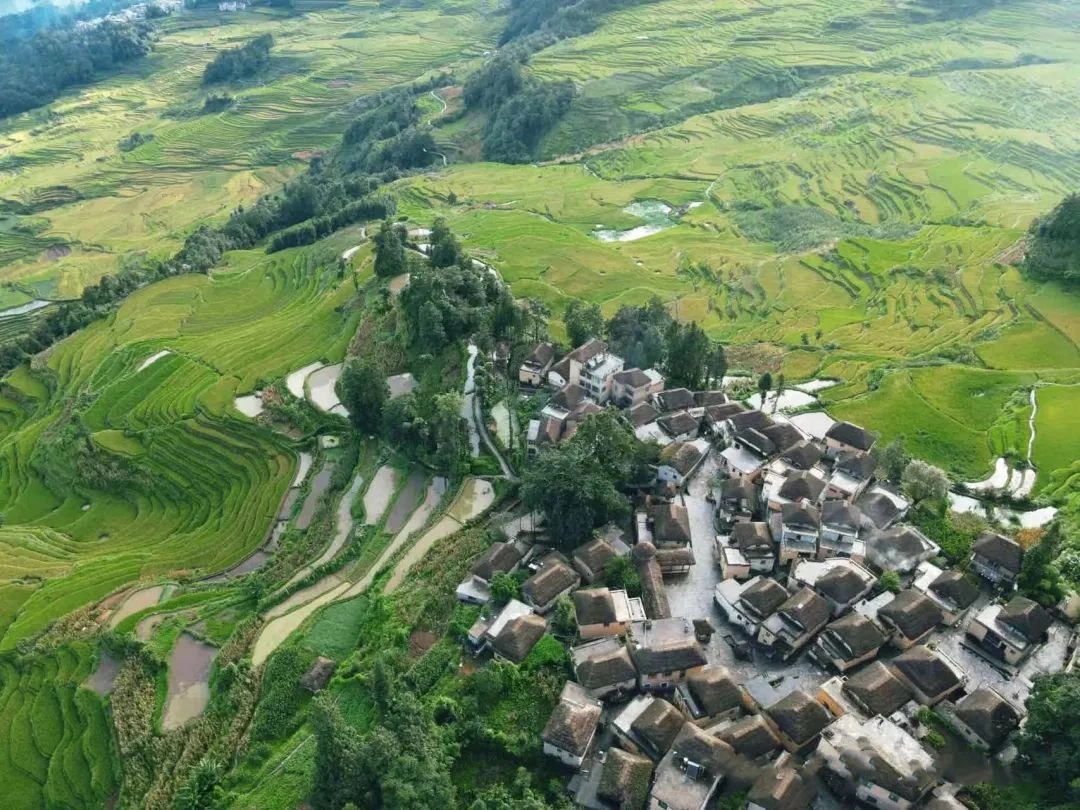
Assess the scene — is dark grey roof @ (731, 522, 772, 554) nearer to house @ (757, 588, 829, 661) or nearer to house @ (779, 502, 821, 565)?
house @ (779, 502, 821, 565)

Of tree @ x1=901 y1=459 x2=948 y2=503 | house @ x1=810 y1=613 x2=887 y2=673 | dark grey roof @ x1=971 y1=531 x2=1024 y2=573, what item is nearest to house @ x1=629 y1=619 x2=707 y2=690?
house @ x1=810 y1=613 x2=887 y2=673

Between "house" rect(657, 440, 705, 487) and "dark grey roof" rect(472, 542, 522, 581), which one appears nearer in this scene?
"dark grey roof" rect(472, 542, 522, 581)

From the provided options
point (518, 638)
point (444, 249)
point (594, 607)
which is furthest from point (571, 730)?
point (444, 249)

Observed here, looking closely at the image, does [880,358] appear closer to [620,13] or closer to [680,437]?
[680,437]

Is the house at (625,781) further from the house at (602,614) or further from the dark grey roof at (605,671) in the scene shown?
the house at (602,614)

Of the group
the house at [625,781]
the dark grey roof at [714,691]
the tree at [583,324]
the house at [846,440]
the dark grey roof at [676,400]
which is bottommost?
the house at [625,781]

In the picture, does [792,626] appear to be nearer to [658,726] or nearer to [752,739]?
[752,739]

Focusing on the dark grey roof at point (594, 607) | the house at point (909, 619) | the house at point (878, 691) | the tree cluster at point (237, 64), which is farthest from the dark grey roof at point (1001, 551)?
the tree cluster at point (237, 64)
